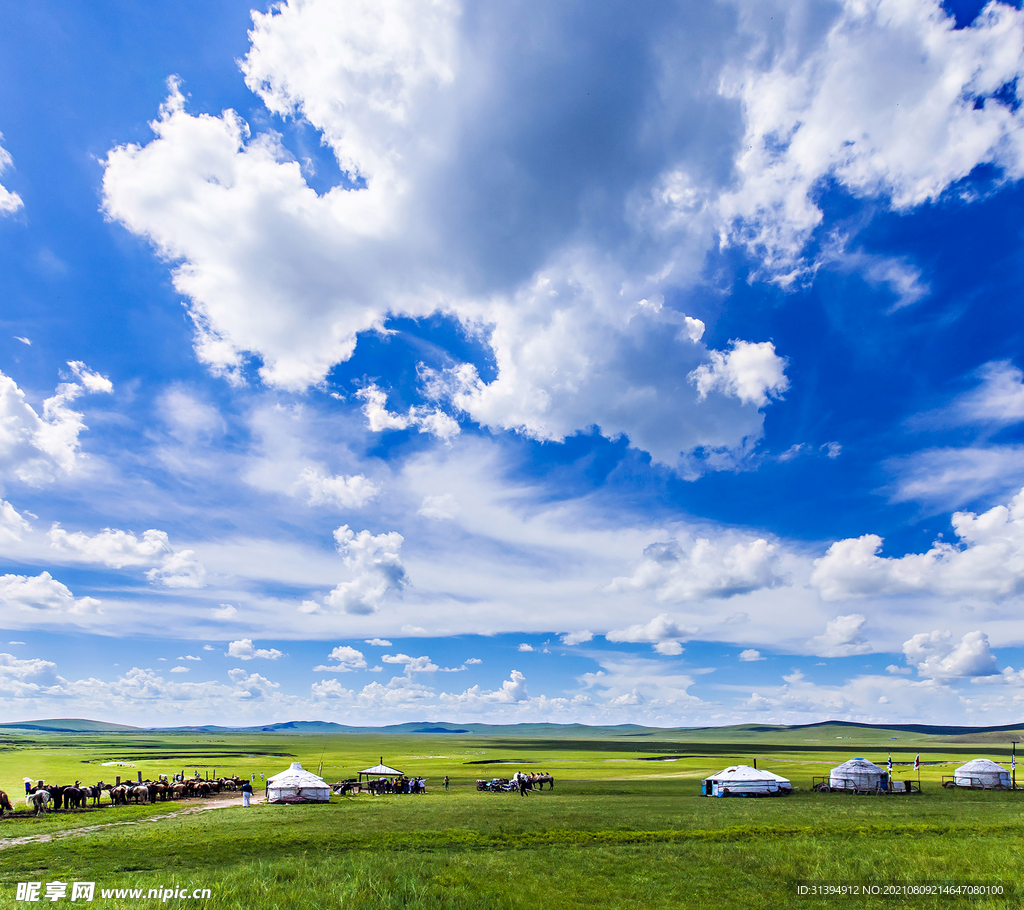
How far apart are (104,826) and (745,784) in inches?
2083

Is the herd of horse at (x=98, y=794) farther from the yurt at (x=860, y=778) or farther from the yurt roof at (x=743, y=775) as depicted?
the yurt at (x=860, y=778)

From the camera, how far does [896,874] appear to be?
24203mm

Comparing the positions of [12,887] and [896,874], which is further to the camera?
[896,874]

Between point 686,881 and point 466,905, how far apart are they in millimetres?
9651

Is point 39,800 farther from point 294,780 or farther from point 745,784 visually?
point 745,784

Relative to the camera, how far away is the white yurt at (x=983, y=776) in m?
70.2

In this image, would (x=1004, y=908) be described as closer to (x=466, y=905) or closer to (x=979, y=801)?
(x=466, y=905)

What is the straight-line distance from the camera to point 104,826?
37.3 meters

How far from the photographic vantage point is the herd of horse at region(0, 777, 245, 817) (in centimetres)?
4466

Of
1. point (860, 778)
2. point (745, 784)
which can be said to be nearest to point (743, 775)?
point (745, 784)

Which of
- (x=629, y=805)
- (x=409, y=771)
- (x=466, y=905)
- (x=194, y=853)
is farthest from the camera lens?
(x=409, y=771)

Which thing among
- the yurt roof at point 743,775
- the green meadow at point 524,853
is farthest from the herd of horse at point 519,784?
the yurt roof at point 743,775

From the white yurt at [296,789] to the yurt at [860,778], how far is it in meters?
51.5

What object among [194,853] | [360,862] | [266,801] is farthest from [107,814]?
[360,862]
